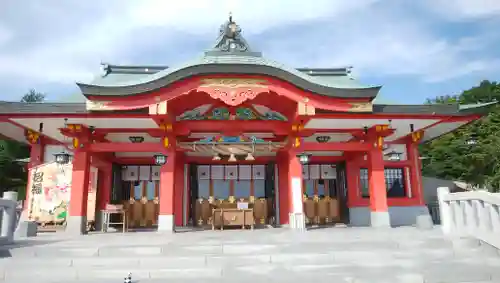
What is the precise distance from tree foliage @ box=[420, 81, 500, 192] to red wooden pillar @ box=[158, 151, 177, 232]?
15.7m

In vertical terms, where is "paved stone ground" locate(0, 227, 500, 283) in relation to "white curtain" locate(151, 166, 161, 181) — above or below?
below

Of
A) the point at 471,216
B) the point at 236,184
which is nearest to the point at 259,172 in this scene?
the point at 236,184

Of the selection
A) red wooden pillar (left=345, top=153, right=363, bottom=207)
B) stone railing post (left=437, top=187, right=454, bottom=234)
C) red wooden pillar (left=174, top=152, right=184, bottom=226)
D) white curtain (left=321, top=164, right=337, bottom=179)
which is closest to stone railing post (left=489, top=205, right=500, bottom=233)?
stone railing post (left=437, top=187, right=454, bottom=234)

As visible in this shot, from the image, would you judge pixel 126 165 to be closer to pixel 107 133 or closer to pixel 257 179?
pixel 107 133

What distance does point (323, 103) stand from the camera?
35.7 feet

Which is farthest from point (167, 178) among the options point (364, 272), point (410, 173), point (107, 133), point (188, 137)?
point (410, 173)

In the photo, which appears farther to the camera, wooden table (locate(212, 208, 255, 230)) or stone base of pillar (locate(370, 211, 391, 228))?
wooden table (locate(212, 208, 255, 230))

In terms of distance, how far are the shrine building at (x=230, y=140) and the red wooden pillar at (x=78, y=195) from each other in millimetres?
33

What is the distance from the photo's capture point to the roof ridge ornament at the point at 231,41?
520 inches

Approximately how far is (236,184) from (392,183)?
705 centimetres

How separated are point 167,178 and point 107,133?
3.32m

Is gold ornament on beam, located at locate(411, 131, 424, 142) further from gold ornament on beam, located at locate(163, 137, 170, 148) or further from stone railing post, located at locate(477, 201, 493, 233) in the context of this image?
gold ornament on beam, located at locate(163, 137, 170, 148)

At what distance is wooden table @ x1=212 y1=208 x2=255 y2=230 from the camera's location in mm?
12438

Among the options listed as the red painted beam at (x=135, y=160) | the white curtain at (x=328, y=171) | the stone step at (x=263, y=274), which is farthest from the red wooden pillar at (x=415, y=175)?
the red painted beam at (x=135, y=160)
